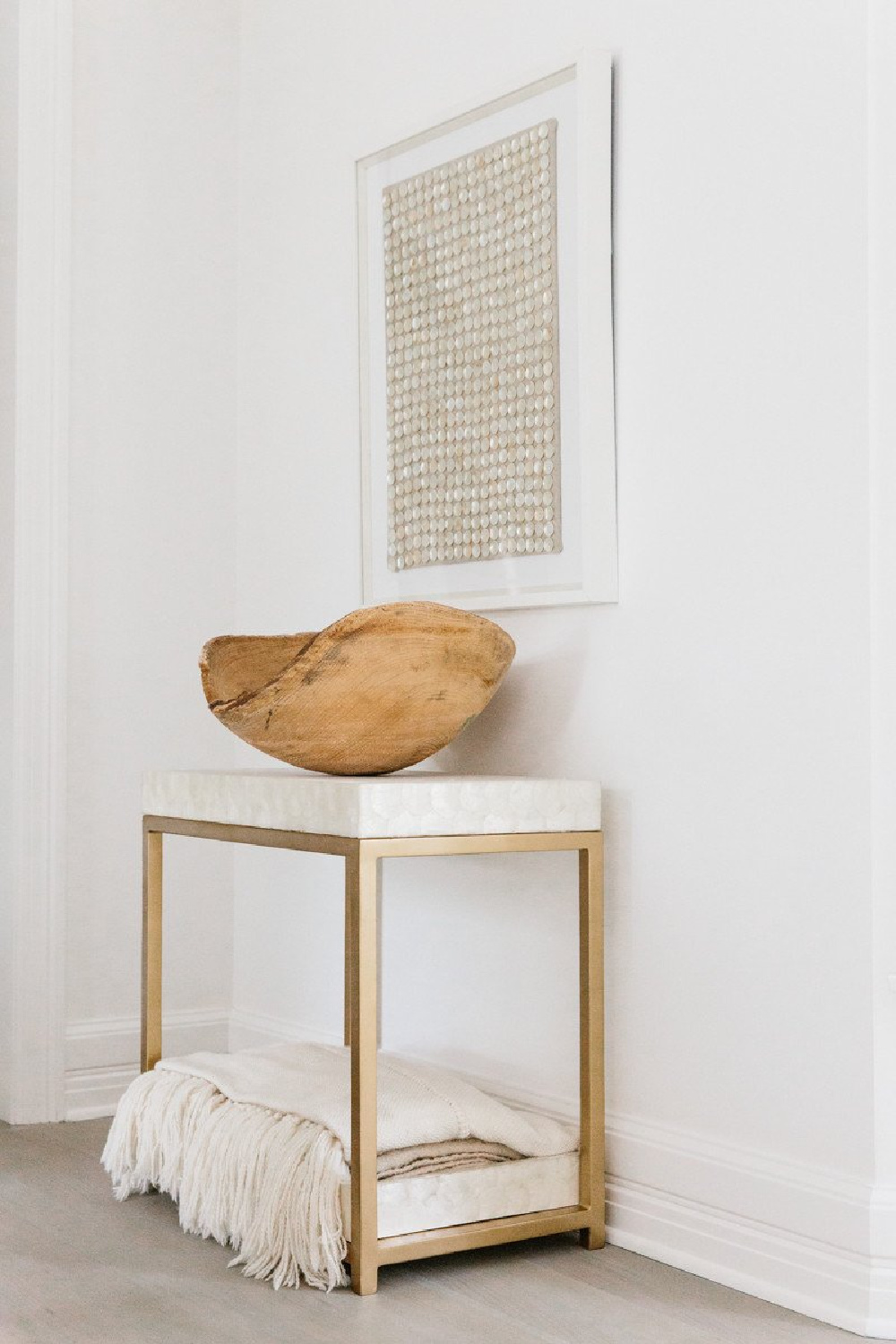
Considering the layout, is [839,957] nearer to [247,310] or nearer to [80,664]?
[80,664]

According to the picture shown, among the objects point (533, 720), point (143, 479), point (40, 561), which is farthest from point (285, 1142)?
point (143, 479)

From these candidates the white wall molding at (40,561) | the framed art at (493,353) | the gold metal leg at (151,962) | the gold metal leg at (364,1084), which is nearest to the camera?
the gold metal leg at (364,1084)

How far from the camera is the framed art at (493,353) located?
2.09 metres

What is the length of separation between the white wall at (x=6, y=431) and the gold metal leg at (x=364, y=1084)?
3.67 ft

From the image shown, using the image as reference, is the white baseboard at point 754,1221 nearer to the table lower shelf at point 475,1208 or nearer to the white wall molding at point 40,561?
the table lower shelf at point 475,1208

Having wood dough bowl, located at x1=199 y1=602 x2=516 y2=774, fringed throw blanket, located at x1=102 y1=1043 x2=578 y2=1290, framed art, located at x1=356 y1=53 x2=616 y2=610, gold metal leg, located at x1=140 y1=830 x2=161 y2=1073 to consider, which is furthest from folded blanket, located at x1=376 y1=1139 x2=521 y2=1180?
framed art, located at x1=356 y1=53 x2=616 y2=610

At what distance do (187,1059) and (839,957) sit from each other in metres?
1.03

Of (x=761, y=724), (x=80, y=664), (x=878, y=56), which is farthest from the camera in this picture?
(x=80, y=664)

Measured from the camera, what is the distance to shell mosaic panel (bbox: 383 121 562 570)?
2172mm

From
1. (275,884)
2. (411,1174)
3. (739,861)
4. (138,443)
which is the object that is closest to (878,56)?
(739,861)

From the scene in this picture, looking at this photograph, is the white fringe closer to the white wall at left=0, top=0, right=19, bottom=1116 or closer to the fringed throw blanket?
the fringed throw blanket

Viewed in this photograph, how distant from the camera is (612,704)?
2094mm

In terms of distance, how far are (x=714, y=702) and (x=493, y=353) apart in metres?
0.67

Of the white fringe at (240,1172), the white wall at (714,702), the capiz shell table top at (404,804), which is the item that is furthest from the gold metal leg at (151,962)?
the white wall at (714,702)
